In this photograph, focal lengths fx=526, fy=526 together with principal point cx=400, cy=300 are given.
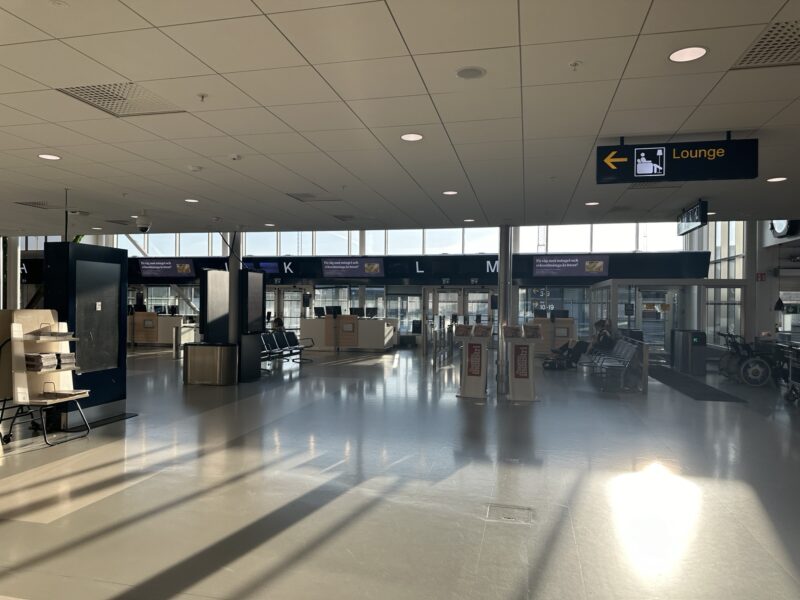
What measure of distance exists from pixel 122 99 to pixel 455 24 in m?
2.72

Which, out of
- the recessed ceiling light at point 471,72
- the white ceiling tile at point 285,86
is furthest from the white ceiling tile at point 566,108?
the white ceiling tile at point 285,86

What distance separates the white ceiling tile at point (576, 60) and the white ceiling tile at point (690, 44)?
9 centimetres

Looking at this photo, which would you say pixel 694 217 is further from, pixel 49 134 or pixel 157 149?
pixel 49 134

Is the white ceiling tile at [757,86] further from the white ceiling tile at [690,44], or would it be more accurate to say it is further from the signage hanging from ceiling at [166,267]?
the signage hanging from ceiling at [166,267]

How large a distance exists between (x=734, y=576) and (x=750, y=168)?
3.43 metres

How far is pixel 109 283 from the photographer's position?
6.97 meters

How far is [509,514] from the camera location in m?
3.67

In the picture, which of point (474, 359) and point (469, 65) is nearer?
point (469, 65)

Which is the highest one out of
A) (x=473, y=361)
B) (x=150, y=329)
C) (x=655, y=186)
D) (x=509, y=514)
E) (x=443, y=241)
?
(x=443, y=241)

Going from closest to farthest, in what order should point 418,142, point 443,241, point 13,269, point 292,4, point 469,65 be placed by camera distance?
point 292,4
point 469,65
point 418,142
point 13,269
point 443,241

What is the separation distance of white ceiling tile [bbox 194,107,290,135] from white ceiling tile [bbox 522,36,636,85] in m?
2.12

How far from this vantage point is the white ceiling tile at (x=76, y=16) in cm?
273

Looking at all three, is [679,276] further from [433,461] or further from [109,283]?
[109,283]

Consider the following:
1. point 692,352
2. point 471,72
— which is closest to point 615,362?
point 692,352
